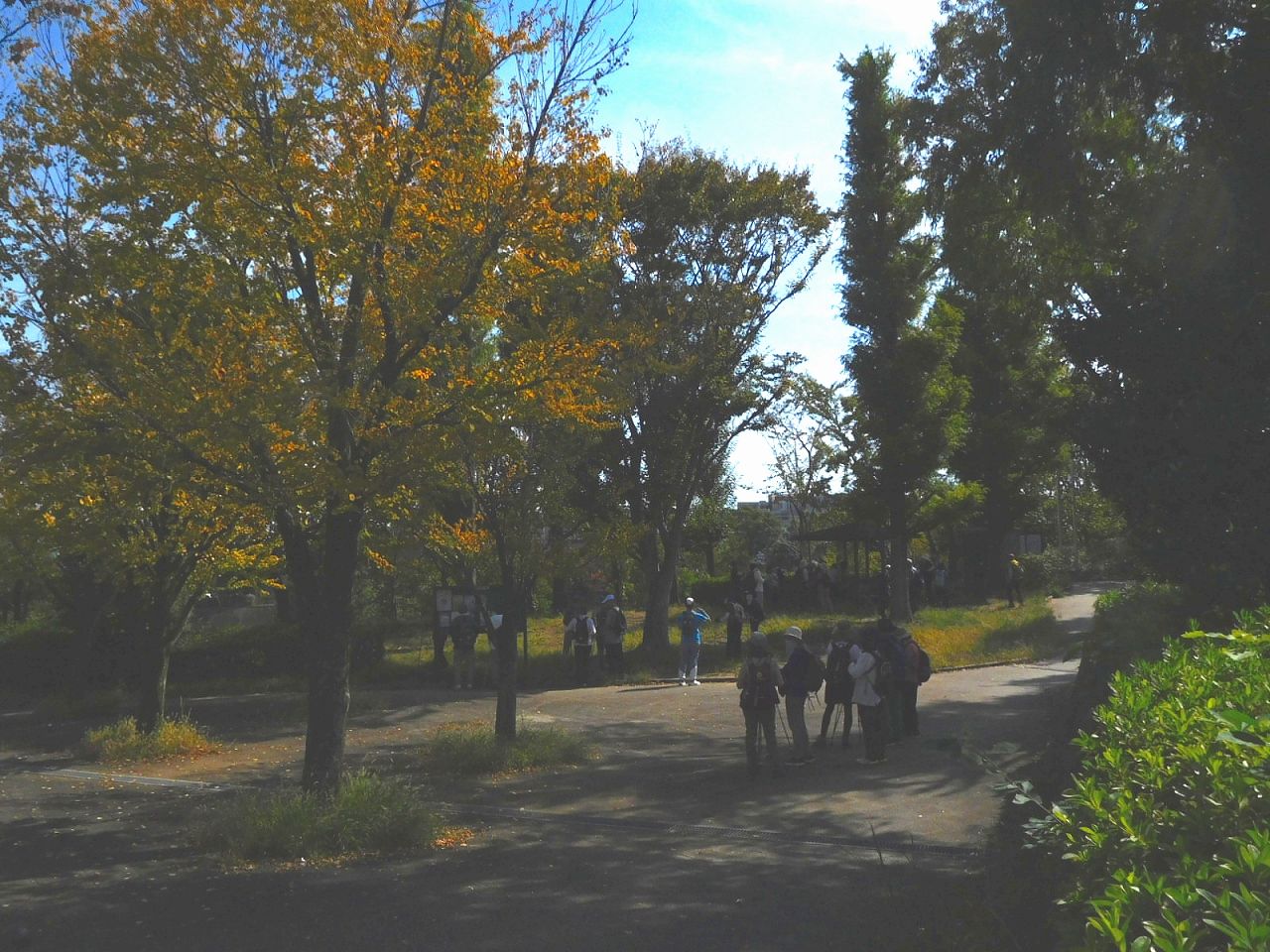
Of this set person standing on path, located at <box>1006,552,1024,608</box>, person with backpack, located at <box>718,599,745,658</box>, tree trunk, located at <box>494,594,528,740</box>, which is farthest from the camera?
person standing on path, located at <box>1006,552,1024,608</box>

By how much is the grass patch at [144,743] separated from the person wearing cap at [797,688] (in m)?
8.54

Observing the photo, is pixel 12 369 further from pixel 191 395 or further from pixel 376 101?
pixel 376 101

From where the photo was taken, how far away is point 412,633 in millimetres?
30469

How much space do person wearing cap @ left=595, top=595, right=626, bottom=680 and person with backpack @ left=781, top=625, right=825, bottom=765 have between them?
1060 centimetres

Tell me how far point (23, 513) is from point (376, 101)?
742 centimetres

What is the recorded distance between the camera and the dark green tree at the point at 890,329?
2861 centimetres

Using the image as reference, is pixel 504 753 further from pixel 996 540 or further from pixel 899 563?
pixel 996 540

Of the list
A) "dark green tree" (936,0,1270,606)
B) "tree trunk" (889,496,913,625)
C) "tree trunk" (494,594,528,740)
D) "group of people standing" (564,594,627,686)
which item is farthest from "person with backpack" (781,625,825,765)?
"tree trunk" (889,496,913,625)

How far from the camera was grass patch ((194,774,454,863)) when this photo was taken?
9680 millimetres

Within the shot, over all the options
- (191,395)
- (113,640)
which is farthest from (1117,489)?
(113,640)

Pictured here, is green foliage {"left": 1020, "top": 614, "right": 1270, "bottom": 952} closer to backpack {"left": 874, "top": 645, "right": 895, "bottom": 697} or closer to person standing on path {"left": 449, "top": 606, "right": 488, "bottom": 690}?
backpack {"left": 874, "top": 645, "right": 895, "bottom": 697}

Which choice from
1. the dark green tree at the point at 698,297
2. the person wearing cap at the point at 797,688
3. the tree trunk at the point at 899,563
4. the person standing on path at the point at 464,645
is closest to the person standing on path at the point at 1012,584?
the tree trunk at the point at 899,563

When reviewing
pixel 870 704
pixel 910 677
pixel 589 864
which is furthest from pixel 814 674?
pixel 589 864

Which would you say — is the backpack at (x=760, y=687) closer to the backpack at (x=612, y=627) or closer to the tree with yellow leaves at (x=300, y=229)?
the tree with yellow leaves at (x=300, y=229)
